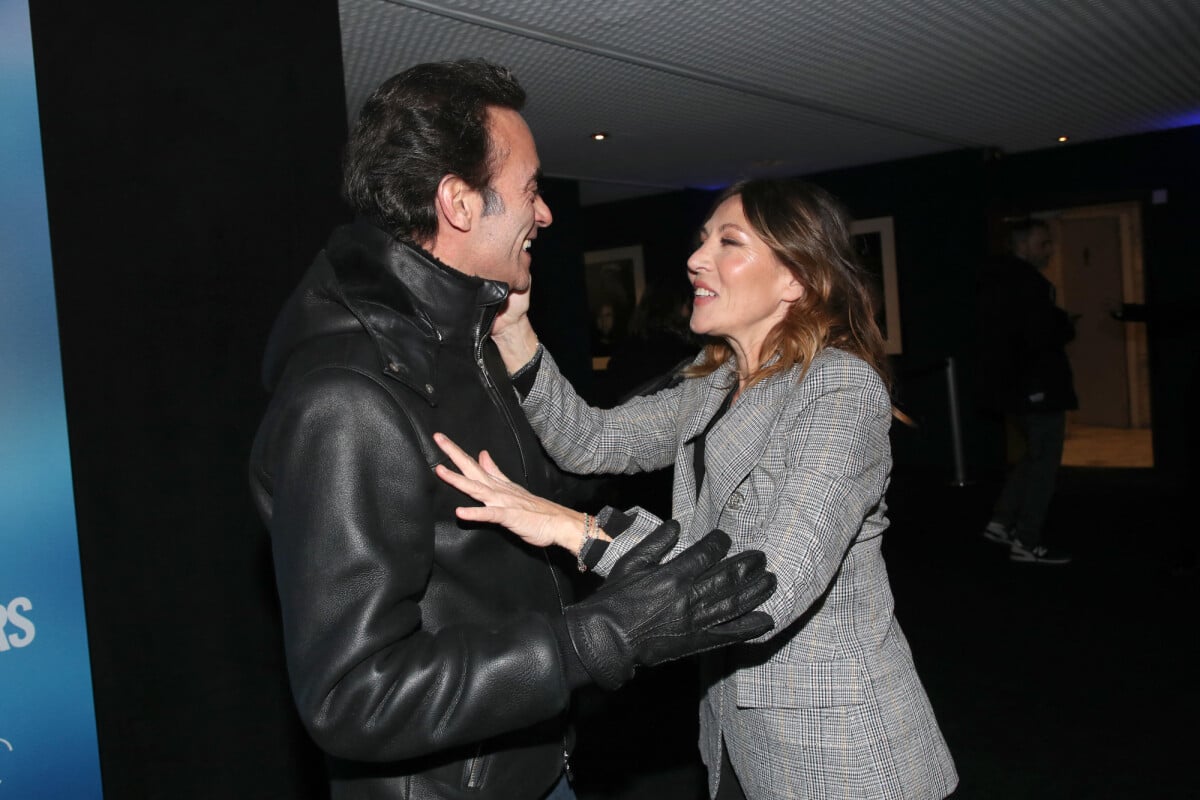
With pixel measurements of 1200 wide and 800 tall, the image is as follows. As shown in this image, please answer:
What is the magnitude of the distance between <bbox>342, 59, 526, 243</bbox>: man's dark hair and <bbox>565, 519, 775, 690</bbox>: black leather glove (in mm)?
594

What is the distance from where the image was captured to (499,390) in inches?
61.3

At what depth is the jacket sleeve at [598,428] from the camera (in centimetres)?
194

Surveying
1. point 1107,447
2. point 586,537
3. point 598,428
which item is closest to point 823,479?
point 586,537

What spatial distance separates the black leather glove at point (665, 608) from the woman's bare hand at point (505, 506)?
0.17 meters

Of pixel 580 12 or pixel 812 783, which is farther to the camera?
pixel 580 12

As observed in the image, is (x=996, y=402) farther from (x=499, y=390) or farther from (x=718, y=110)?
(x=499, y=390)

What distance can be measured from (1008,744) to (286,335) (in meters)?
3.30

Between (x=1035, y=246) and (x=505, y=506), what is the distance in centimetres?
554

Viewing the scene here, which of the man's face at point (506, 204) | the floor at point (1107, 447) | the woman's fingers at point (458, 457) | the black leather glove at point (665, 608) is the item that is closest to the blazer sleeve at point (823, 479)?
the black leather glove at point (665, 608)

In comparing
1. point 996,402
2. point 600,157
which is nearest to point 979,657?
point 996,402

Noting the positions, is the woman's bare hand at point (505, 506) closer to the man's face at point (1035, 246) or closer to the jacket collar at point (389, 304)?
the jacket collar at point (389, 304)

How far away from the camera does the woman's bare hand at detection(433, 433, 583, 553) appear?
4.33 ft

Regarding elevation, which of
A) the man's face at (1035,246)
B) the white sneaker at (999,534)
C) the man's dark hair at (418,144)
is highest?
the man's face at (1035,246)

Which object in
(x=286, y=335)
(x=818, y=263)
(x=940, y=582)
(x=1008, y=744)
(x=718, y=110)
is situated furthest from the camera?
(x=718, y=110)
